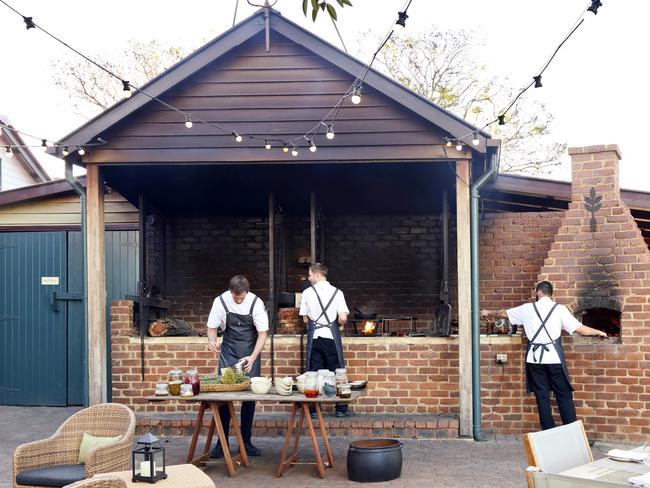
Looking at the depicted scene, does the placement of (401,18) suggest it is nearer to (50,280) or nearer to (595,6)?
(595,6)

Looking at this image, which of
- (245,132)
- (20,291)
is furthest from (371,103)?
(20,291)

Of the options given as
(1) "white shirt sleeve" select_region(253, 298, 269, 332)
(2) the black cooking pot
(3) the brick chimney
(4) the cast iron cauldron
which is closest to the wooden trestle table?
(4) the cast iron cauldron

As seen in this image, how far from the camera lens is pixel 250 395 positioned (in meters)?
7.64

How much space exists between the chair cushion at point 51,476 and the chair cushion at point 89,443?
0.29m

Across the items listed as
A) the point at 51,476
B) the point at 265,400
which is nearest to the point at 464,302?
the point at 265,400

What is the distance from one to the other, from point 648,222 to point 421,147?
14.3 ft

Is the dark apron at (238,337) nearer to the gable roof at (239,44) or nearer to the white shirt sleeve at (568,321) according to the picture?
the gable roof at (239,44)

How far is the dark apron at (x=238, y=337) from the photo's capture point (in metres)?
8.50

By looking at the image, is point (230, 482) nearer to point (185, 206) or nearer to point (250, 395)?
point (250, 395)

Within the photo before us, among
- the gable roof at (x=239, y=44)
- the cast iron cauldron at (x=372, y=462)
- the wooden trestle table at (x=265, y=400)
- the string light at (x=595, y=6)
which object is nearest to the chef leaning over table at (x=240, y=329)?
the wooden trestle table at (x=265, y=400)

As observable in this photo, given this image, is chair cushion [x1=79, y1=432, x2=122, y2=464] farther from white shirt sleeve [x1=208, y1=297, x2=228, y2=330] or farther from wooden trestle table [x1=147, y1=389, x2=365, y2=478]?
white shirt sleeve [x1=208, y1=297, x2=228, y2=330]

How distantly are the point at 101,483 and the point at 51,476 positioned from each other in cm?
162

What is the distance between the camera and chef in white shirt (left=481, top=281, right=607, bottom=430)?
28.8 feet

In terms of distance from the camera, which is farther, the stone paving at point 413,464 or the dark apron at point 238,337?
the dark apron at point 238,337
